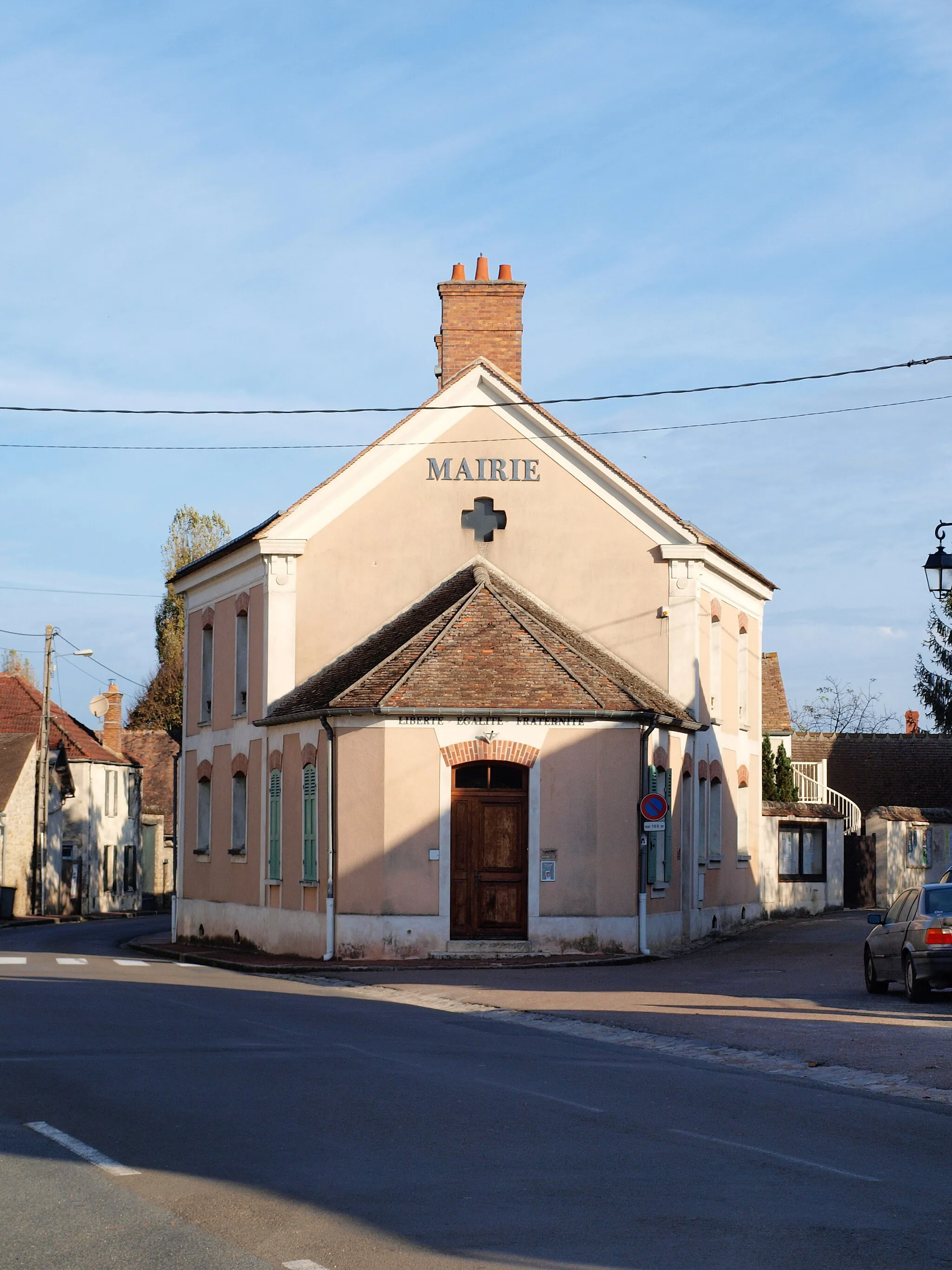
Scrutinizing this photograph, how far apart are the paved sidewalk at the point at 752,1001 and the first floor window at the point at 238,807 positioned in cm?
860

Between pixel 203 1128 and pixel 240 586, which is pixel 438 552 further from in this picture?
pixel 203 1128

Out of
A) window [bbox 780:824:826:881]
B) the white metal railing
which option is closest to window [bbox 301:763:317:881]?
window [bbox 780:824:826:881]

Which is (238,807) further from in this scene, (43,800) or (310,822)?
(43,800)

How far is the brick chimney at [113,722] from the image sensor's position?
66.8 meters

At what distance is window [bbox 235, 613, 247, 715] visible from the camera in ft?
104

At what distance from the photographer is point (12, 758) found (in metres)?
54.8

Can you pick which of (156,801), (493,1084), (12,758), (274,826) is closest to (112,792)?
(12,758)

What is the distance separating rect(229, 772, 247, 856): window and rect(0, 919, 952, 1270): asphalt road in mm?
16870

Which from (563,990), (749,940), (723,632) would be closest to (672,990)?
(563,990)

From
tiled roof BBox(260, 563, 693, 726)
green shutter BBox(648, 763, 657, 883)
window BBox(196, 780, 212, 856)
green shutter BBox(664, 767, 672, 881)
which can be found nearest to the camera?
tiled roof BBox(260, 563, 693, 726)

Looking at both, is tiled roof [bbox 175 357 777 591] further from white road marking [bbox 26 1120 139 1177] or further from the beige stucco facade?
white road marking [bbox 26 1120 139 1177]

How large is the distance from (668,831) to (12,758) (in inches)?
1295

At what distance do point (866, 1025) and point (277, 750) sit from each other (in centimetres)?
1528

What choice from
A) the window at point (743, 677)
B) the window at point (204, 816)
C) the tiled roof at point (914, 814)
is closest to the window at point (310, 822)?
the window at point (204, 816)
